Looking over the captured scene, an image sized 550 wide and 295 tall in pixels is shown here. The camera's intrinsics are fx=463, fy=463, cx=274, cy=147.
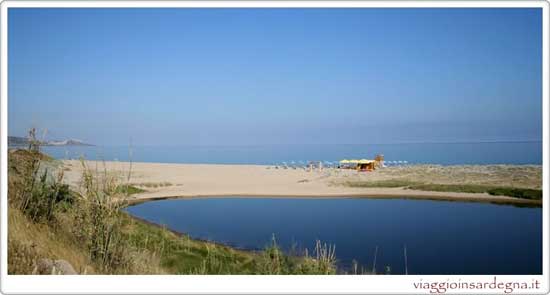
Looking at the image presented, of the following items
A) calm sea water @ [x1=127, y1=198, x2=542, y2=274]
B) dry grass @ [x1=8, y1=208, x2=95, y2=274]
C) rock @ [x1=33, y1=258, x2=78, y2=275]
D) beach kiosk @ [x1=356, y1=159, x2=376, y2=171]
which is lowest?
calm sea water @ [x1=127, y1=198, x2=542, y2=274]

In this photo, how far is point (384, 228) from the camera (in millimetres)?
8562

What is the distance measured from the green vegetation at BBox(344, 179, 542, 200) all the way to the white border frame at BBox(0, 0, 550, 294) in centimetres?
471

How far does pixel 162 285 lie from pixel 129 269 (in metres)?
0.57

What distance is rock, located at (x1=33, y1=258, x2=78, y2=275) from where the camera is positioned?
3.61 m

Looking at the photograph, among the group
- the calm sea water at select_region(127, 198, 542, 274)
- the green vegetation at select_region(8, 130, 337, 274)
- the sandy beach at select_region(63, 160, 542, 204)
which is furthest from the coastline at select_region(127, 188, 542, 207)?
the green vegetation at select_region(8, 130, 337, 274)

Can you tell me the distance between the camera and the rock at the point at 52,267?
3.61 meters

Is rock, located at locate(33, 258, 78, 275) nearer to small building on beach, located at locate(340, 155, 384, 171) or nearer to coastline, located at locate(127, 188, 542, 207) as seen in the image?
coastline, located at locate(127, 188, 542, 207)

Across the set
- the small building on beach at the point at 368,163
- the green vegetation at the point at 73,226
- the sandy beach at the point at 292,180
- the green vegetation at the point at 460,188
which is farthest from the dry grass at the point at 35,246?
the small building on beach at the point at 368,163

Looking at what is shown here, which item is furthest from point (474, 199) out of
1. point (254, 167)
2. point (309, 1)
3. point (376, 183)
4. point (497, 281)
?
point (254, 167)

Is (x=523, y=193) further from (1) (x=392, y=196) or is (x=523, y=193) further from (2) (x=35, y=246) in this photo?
(2) (x=35, y=246)

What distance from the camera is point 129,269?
4.35m

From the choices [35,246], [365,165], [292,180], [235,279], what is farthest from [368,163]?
[35,246]

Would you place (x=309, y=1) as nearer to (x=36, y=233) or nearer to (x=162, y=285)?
(x=162, y=285)

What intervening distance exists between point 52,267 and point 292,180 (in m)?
12.1
